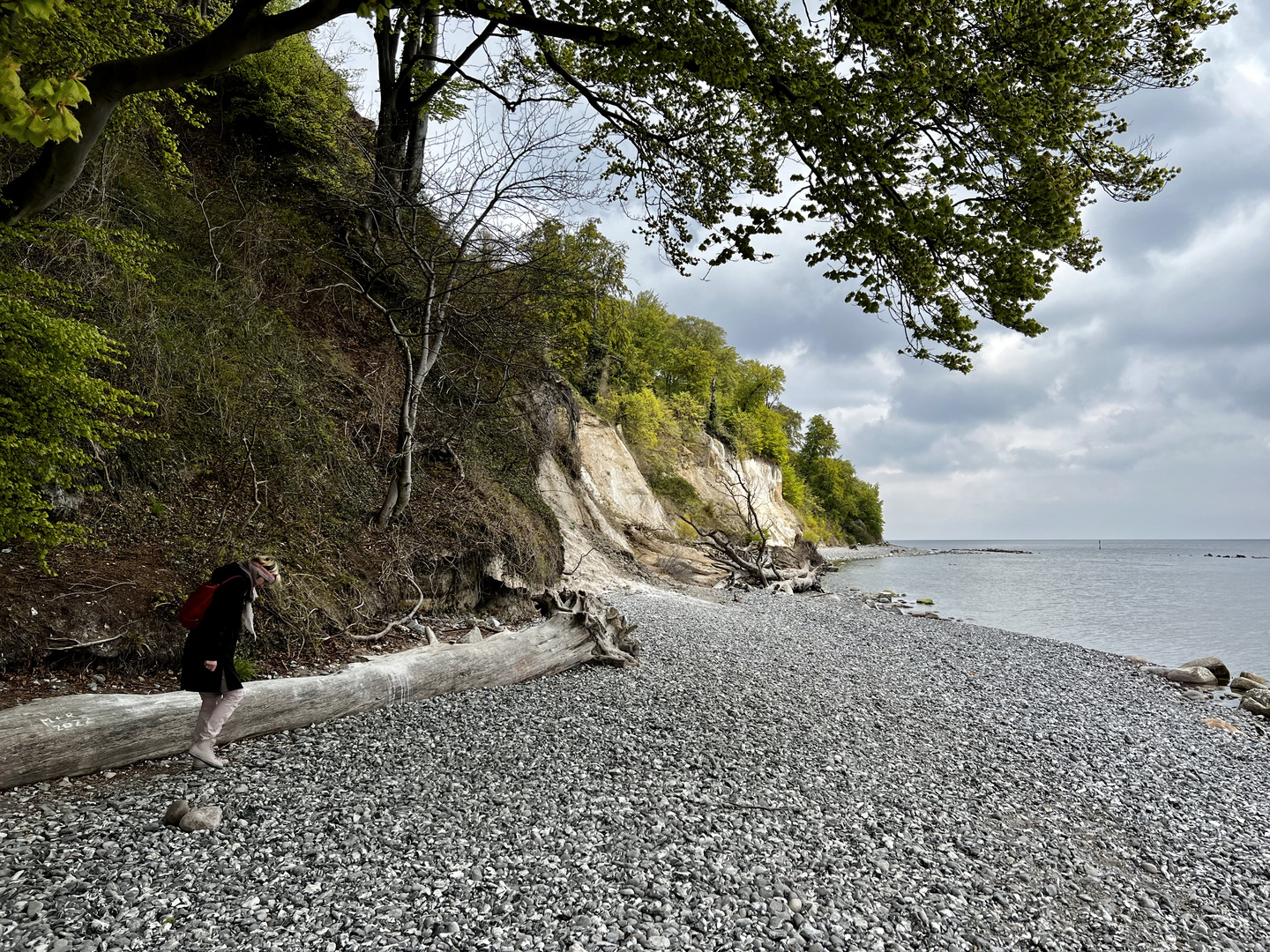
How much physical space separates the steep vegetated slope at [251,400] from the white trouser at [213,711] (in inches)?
69.4

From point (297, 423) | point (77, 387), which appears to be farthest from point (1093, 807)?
point (297, 423)

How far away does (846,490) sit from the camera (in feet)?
268

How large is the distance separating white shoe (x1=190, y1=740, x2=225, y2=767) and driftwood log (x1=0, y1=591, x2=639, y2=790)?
1.25 ft

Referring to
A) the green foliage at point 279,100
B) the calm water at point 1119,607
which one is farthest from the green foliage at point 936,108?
the calm water at point 1119,607

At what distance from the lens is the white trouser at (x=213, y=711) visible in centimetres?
477

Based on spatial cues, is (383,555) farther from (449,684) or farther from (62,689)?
(62,689)

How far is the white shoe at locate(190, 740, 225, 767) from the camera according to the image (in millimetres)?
4723

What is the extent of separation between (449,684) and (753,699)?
11.6ft

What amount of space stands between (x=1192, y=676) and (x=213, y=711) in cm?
1639

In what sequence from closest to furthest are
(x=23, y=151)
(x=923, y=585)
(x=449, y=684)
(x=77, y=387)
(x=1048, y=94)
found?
(x=77, y=387)
(x=1048, y=94)
(x=449, y=684)
(x=23, y=151)
(x=923, y=585)

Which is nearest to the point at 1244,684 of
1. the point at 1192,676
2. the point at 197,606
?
the point at 1192,676

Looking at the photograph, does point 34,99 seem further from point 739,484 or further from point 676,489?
point 739,484

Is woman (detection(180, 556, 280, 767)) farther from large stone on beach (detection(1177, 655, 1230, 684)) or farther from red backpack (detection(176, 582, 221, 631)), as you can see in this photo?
large stone on beach (detection(1177, 655, 1230, 684))

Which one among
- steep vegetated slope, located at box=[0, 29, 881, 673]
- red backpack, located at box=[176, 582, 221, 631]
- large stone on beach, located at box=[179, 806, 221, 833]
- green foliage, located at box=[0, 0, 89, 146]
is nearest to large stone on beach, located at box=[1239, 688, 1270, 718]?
steep vegetated slope, located at box=[0, 29, 881, 673]
